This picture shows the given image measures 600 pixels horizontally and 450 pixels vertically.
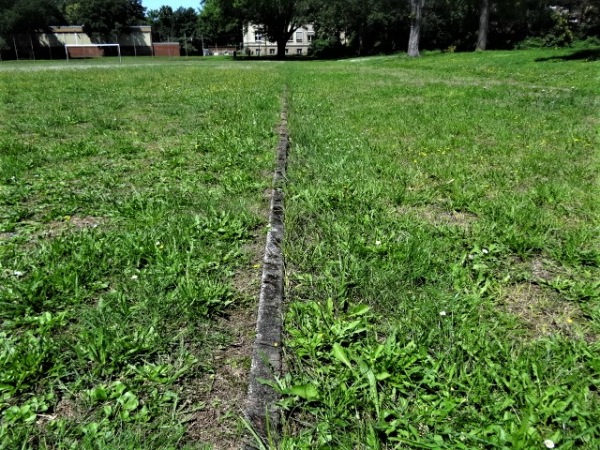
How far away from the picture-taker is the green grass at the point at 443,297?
165 centimetres

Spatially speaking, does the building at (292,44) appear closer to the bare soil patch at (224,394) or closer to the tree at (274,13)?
the tree at (274,13)

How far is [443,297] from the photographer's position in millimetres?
2402

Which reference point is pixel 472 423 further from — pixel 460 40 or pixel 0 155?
pixel 460 40

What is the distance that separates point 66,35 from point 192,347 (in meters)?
97.9

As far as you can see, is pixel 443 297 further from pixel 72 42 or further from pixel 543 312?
pixel 72 42

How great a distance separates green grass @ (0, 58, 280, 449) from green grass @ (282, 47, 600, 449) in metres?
0.43

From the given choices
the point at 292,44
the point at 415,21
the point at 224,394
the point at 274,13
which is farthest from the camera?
the point at 292,44

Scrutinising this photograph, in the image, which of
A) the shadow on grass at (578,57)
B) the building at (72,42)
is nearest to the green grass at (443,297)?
the shadow on grass at (578,57)

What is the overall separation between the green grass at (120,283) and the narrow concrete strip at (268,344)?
100mm

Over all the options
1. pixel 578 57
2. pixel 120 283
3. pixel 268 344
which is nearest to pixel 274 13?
pixel 578 57

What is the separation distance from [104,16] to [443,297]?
317ft

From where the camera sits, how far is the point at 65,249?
2.91m

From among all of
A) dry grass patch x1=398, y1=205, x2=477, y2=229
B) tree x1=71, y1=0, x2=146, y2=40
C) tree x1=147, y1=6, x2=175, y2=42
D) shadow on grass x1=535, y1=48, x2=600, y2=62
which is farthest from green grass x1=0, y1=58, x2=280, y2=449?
tree x1=147, y1=6, x2=175, y2=42

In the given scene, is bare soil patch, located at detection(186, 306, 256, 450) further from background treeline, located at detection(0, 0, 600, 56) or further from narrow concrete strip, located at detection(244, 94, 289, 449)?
background treeline, located at detection(0, 0, 600, 56)
